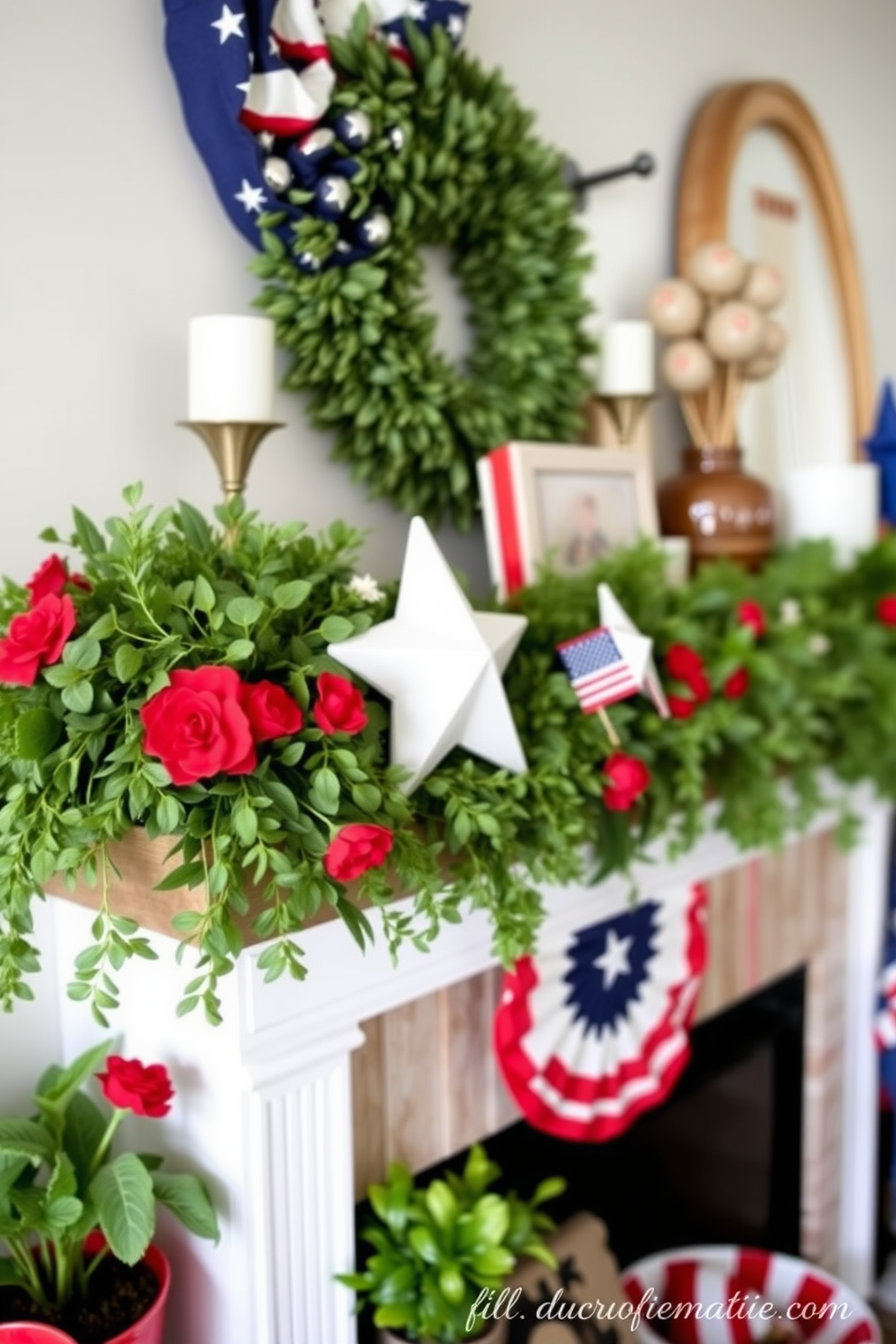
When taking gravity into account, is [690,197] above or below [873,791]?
above

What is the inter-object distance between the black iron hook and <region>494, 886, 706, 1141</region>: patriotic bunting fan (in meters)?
0.95

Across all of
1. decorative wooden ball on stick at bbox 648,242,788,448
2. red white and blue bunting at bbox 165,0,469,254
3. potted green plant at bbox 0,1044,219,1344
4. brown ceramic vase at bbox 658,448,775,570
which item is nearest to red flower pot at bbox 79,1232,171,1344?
potted green plant at bbox 0,1044,219,1344

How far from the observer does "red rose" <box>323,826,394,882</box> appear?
0.81 meters

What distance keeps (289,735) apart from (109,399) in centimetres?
46

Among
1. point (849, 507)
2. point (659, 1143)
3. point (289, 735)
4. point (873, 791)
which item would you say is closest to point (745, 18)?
point (849, 507)

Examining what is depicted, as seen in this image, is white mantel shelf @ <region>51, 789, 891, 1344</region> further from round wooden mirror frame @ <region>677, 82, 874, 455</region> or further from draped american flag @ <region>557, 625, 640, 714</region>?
round wooden mirror frame @ <region>677, 82, 874, 455</region>

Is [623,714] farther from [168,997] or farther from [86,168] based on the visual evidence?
[86,168]

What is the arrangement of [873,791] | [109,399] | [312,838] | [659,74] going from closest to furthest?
[312,838]
[109,399]
[659,74]
[873,791]

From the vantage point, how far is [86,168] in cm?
111

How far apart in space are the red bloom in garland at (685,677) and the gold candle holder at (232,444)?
0.49m

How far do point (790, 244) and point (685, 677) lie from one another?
44.3 inches

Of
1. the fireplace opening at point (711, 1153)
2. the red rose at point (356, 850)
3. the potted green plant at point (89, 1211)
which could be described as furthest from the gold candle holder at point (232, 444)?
the fireplace opening at point (711, 1153)

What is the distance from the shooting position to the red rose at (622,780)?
3.72 feet

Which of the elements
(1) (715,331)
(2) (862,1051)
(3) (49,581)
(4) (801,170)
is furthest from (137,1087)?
(4) (801,170)
